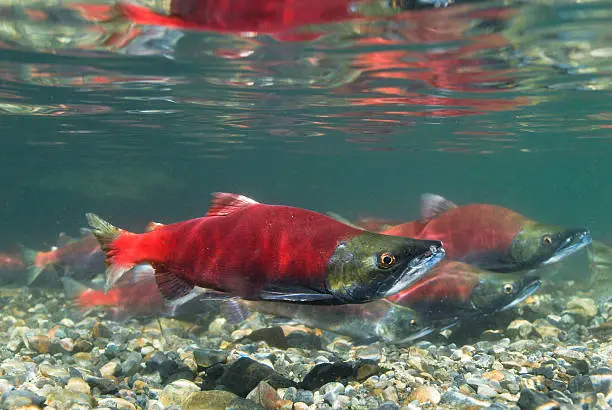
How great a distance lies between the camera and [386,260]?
288 cm

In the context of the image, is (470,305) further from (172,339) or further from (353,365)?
(172,339)

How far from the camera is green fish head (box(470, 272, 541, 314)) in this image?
6.58 meters

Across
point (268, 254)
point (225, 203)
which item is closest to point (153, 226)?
point (225, 203)

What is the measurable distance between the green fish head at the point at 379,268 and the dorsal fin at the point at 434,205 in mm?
3490

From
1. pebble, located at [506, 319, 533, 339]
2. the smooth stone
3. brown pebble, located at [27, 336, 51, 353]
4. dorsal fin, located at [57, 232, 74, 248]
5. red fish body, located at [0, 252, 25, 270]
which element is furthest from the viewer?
red fish body, located at [0, 252, 25, 270]

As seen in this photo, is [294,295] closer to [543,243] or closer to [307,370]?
[307,370]

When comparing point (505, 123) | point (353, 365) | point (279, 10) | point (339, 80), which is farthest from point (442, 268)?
point (505, 123)

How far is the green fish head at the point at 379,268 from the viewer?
113 inches

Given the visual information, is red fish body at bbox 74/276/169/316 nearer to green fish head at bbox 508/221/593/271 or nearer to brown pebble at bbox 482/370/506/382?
brown pebble at bbox 482/370/506/382

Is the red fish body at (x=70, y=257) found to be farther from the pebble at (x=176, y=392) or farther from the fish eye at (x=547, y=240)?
the fish eye at (x=547, y=240)

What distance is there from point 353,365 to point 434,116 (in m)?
17.6

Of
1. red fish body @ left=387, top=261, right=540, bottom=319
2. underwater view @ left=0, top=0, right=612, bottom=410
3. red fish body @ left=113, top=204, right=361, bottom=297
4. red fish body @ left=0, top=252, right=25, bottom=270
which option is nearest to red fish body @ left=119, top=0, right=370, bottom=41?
underwater view @ left=0, top=0, right=612, bottom=410

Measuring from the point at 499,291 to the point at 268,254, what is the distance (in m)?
4.60

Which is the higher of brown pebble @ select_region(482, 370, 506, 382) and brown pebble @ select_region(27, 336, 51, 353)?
brown pebble @ select_region(482, 370, 506, 382)
